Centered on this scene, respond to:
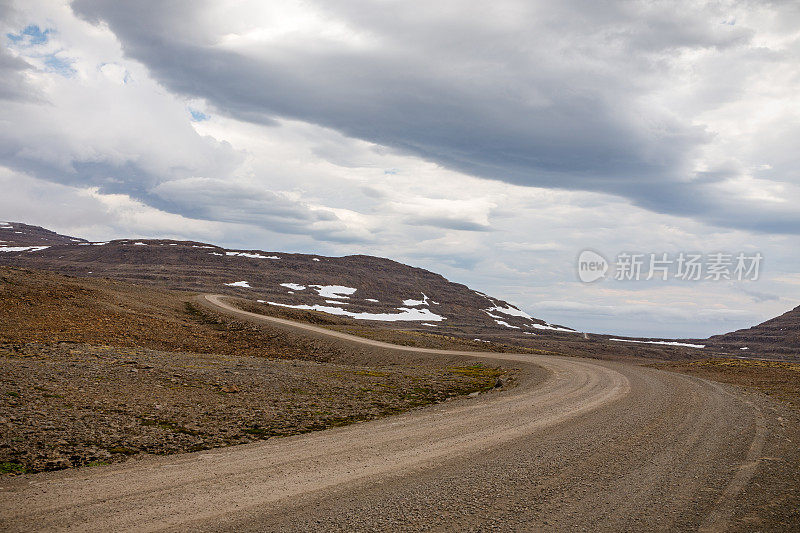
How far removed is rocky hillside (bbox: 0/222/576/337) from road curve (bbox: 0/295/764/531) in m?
99.4

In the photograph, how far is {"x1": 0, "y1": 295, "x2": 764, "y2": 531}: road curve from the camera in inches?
300

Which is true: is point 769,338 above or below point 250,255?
below

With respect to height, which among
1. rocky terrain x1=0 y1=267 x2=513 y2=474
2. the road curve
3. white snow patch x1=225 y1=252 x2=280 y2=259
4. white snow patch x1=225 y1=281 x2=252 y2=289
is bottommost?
rocky terrain x1=0 y1=267 x2=513 y2=474

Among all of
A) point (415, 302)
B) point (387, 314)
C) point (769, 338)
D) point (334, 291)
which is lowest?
point (387, 314)

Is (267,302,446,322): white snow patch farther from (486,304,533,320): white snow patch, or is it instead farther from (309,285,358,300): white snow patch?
(486,304,533,320): white snow patch

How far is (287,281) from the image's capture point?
157000 millimetres

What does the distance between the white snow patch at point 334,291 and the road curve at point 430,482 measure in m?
135

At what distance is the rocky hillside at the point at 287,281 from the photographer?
134 m

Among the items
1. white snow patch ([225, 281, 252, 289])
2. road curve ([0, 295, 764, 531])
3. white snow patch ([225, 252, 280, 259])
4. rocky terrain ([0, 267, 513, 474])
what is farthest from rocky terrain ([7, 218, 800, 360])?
road curve ([0, 295, 764, 531])

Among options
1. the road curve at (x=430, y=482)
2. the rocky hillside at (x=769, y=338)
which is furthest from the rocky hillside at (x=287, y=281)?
the road curve at (x=430, y=482)

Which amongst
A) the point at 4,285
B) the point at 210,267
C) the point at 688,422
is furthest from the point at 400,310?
the point at 688,422

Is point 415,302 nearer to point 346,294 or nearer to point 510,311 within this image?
point 346,294

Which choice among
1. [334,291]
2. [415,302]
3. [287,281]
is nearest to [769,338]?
[415,302]

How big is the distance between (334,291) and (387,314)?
29304mm
